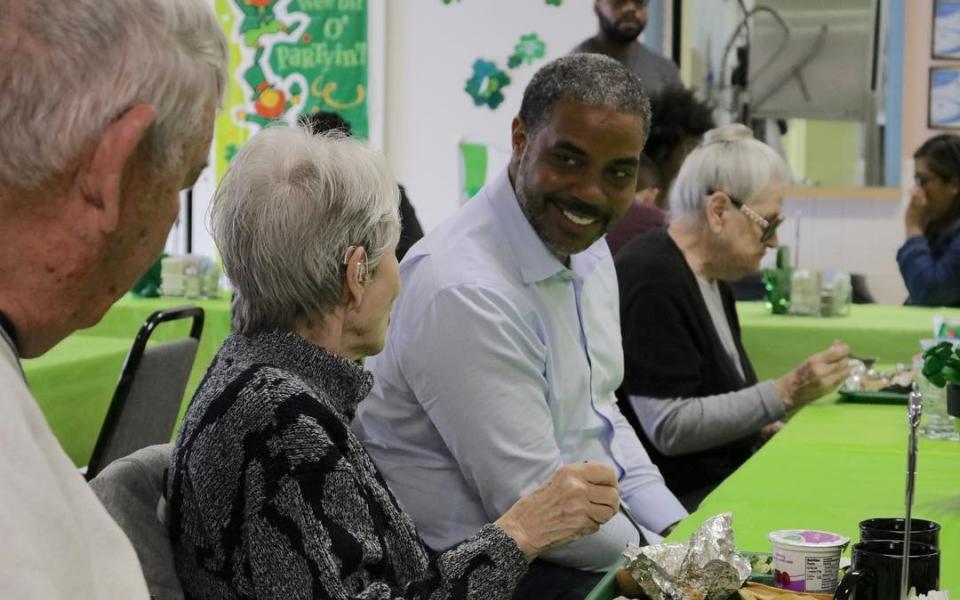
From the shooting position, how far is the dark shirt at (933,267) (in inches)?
192

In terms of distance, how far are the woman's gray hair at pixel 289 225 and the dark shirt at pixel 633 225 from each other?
2.17 metres

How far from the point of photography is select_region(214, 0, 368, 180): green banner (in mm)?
→ 6840

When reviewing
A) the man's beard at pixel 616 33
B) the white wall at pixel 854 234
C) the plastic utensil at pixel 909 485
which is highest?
the man's beard at pixel 616 33

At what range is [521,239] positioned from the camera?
216 cm

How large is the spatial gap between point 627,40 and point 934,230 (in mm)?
1706

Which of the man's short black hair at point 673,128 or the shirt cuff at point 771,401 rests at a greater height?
the man's short black hair at point 673,128

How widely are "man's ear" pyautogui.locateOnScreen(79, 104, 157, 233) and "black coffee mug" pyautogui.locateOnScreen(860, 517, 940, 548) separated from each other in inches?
37.5

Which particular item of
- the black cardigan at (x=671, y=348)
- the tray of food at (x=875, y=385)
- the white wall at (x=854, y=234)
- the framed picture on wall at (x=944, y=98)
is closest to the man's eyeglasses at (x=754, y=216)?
the black cardigan at (x=671, y=348)

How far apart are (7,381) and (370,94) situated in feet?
21.0

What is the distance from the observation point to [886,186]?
6.37m

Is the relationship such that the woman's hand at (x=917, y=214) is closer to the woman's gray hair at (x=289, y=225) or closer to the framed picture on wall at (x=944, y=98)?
the framed picture on wall at (x=944, y=98)

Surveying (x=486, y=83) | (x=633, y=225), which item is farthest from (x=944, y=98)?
(x=633, y=225)

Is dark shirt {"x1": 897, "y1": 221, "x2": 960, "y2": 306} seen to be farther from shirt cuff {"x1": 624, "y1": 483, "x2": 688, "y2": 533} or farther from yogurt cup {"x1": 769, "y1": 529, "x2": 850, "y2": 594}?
yogurt cup {"x1": 769, "y1": 529, "x2": 850, "y2": 594}

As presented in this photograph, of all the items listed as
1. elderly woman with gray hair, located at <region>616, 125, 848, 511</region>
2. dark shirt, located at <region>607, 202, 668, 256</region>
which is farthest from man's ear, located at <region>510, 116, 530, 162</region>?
dark shirt, located at <region>607, 202, 668, 256</region>
